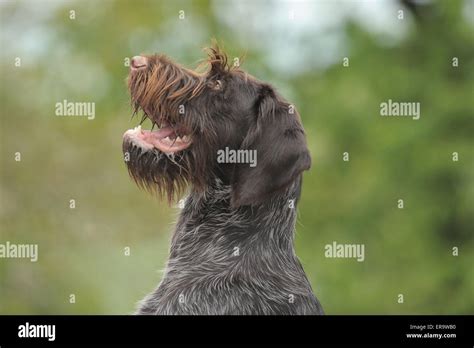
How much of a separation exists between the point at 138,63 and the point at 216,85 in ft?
2.01

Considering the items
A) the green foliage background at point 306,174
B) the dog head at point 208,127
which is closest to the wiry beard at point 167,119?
the dog head at point 208,127

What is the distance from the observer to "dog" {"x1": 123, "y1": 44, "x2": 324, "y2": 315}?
6.57 m

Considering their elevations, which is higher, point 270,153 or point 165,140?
point 165,140

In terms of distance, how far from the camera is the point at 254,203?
6.66 m

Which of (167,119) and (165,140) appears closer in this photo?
(167,119)

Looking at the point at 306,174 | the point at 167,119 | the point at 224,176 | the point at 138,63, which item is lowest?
the point at 224,176

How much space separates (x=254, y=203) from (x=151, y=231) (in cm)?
1358

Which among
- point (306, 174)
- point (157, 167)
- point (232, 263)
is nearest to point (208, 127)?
point (157, 167)

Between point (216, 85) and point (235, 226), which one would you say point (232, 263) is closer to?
point (235, 226)

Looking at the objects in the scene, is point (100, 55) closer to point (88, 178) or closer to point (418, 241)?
point (88, 178)

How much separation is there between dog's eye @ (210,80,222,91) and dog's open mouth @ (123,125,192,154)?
43cm

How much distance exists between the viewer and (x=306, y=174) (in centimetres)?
1730

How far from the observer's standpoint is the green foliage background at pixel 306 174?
58.0 ft
